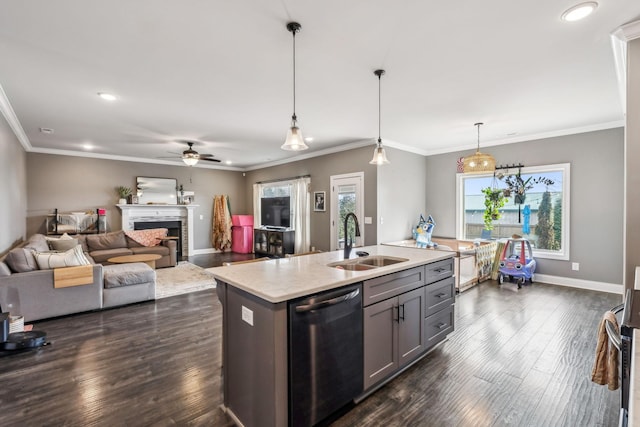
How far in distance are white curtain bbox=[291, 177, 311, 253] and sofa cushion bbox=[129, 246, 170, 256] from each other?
2.90 m

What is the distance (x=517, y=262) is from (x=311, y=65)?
4.60m

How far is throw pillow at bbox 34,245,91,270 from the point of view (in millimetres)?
3484

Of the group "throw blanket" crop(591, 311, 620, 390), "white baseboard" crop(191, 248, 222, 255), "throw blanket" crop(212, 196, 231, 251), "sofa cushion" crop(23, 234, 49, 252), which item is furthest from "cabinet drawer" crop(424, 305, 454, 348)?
"white baseboard" crop(191, 248, 222, 255)

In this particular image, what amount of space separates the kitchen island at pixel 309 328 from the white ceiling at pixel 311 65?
5.82 ft

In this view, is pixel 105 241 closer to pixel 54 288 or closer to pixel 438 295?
pixel 54 288

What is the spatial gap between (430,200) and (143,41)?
5949 mm

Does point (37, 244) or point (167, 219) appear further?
point (167, 219)

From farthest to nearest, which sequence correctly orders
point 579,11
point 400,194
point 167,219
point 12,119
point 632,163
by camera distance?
point 167,219 → point 400,194 → point 12,119 → point 632,163 → point 579,11

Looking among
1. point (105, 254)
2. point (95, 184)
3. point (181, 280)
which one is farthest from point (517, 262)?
point (95, 184)

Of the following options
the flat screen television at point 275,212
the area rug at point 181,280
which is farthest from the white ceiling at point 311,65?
the flat screen television at point 275,212

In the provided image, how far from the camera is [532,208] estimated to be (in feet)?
17.6

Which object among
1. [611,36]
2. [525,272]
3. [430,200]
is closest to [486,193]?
[430,200]

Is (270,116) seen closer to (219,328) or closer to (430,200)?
(219,328)

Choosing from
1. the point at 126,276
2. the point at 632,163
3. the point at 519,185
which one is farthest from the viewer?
the point at 519,185
